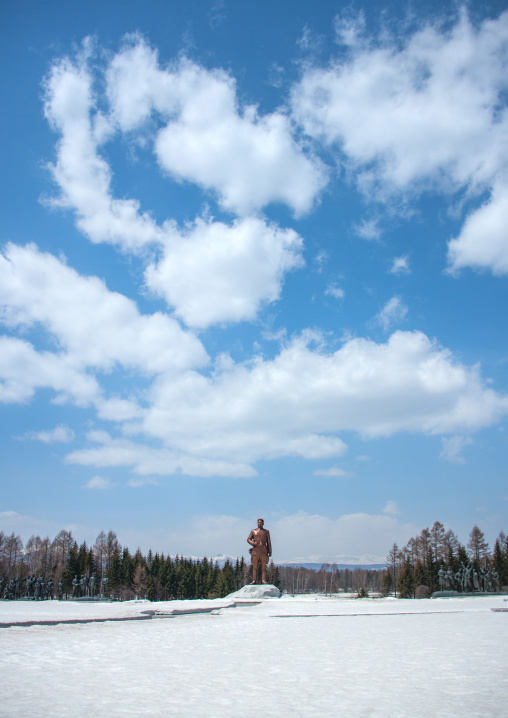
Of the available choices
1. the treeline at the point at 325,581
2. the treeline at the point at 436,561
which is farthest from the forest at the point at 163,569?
the treeline at the point at 325,581

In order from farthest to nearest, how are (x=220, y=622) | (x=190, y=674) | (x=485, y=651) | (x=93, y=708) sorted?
(x=220, y=622) < (x=485, y=651) < (x=190, y=674) < (x=93, y=708)

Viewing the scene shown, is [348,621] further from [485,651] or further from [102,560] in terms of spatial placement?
[102,560]

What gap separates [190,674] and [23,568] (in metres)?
63.6

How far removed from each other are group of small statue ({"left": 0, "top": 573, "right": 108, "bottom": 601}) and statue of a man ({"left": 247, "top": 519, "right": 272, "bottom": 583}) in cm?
1605

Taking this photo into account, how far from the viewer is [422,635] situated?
27.0ft

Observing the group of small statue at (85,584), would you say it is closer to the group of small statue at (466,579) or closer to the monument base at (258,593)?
the monument base at (258,593)

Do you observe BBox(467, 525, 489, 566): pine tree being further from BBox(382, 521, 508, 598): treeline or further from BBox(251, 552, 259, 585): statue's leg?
BBox(251, 552, 259, 585): statue's leg

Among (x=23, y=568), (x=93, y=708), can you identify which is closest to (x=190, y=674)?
(x=93, y=708)

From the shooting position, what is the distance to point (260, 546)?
20.4 metres

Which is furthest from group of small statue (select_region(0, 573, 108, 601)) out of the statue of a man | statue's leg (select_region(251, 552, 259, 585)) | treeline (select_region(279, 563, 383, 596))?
treeline (select_region(279, 563, 383, 596))

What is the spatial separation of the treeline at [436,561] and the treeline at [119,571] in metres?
16.0

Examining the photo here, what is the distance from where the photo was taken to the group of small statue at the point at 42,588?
3483 cm

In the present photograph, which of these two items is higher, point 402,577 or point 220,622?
point 220,622

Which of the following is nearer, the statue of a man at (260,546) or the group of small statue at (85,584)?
the statue of a man at (260,546)
